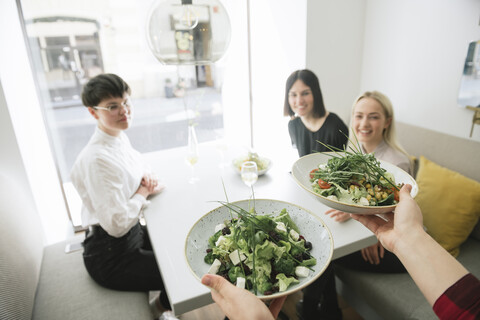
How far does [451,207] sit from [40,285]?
2.17 meters

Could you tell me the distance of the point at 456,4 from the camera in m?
1.97

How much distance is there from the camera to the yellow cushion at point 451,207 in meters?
1.67

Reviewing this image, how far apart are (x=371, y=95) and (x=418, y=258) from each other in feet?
4.03

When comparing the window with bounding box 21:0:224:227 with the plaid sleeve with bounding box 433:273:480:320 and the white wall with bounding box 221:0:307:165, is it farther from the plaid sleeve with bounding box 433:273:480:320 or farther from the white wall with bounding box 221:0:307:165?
the plaid sleeve with bounding box 433:273:480:320

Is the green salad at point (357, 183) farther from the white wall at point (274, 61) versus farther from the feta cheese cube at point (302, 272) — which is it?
the white wall at point (274, 61)

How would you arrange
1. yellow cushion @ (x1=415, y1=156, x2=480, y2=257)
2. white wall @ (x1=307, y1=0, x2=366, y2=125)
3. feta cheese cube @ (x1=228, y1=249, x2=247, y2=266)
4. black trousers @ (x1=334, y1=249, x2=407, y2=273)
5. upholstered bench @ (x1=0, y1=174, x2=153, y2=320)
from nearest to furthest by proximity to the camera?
1. feta cheese cube @ (x1=228, y1=249, x2=247, y2=266)
2. upholstered bench @ (x1=0, y1=174, x2=153, y2=320)
3. black trousers @ (x1=334, y1=249, x2=407, y2=273)
4. yellow cushion @ (x1=415, y1=156, x2=480, y2=257)
5. white wall @ (x1=307, y1=0, x2=366, y2=125)

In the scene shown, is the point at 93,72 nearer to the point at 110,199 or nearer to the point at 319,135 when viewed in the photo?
the point at 110,199

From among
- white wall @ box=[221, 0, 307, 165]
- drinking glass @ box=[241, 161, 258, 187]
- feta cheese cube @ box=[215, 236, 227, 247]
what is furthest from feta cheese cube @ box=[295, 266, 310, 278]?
white wall @ box=[221, 0, 307, 165]

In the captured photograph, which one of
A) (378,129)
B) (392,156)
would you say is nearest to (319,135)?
(378,129)

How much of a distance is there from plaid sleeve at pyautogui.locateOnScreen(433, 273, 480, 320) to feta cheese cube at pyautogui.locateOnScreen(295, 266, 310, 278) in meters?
0.30

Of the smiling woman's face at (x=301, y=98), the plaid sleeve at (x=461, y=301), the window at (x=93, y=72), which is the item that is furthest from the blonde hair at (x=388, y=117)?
the window at (x=93, y=72)

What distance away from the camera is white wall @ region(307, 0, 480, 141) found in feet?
6.65

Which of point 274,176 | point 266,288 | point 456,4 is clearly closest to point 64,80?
point 274,176

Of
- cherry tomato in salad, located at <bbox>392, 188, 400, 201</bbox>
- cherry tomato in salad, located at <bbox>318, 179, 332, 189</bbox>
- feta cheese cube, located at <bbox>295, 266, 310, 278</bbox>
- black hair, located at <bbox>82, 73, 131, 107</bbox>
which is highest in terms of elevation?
black hair, located at <bbox>82, 73, 131, 107</bbox>
